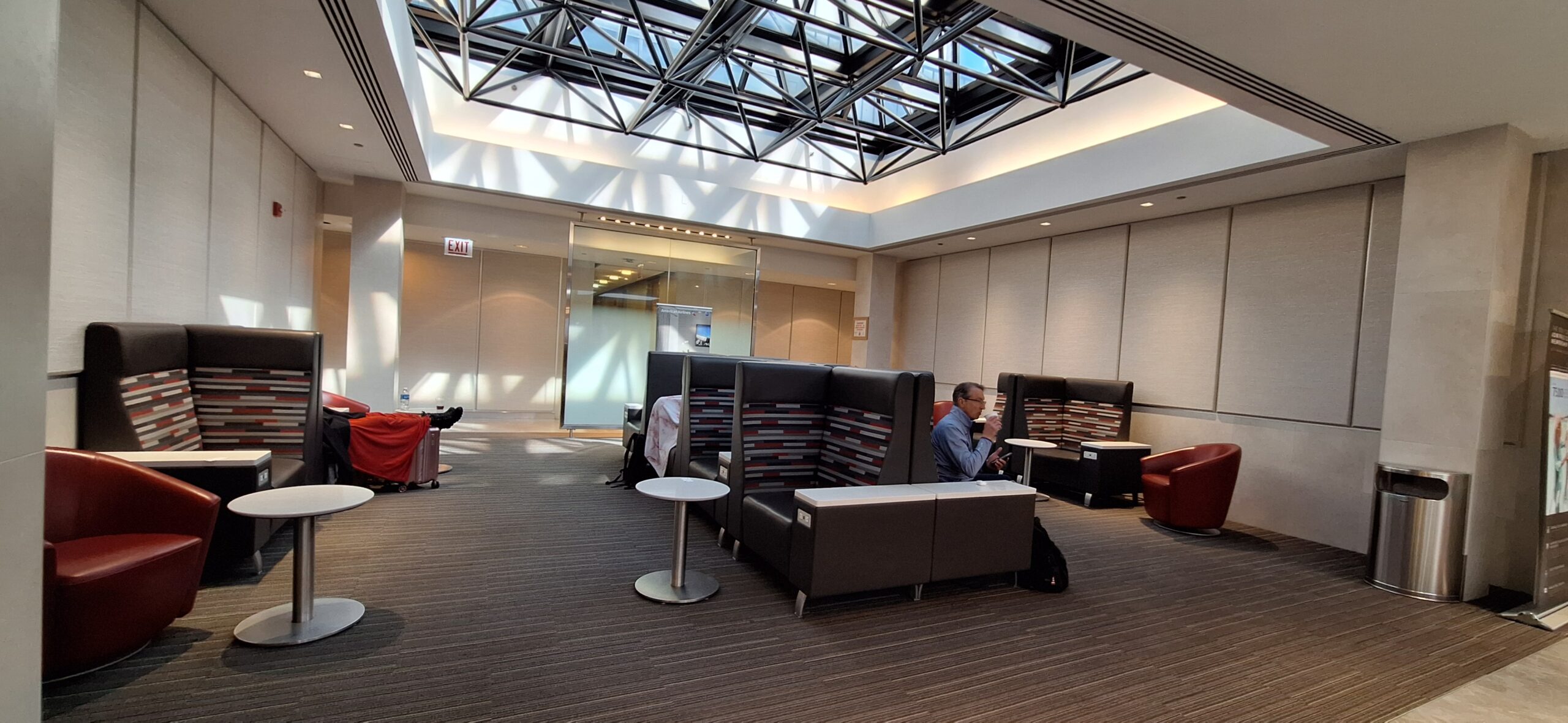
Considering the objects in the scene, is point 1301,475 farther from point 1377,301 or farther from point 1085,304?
point 1085,304

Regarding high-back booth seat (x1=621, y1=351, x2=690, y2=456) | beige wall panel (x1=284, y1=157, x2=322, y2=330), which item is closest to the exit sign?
beige wall panel (x1=284, y1=157, x2=322, y2=330)

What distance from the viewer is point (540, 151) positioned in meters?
8.71

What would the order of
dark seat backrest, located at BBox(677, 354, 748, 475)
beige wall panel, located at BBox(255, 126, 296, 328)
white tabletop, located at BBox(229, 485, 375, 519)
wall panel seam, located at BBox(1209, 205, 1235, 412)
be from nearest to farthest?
1. white tabletop, located at BBox(229, 485, 375, 519)
2. dark seat backrest, located at BBox(677, 354, 748, 475)
3. beige wall panel, located at BBox(255, 126, 296, 328)
4. wall panel seam, located at BBox(1209, 205, 1235, 412)

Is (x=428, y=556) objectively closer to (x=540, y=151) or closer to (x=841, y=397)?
(x=841, y=397)

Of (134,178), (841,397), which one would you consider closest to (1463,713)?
(841,397)

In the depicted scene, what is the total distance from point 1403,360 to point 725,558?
17.8ft

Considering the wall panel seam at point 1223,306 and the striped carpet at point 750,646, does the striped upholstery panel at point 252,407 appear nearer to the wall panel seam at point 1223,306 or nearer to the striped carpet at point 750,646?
the striped carpet at point 750,646

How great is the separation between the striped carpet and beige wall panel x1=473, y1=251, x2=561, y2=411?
6.78m

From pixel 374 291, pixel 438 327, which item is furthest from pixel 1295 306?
pixel 438 327

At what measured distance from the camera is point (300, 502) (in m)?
2.92

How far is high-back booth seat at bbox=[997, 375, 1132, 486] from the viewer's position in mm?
7438

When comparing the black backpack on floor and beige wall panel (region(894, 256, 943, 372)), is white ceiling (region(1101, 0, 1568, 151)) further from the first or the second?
beige wall panel (region(894, 256, 943, 372))

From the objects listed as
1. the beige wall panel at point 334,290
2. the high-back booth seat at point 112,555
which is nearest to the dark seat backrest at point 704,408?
the high-back booth seat at point 112,555

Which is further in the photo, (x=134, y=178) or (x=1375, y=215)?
(x=1375, y=215)
